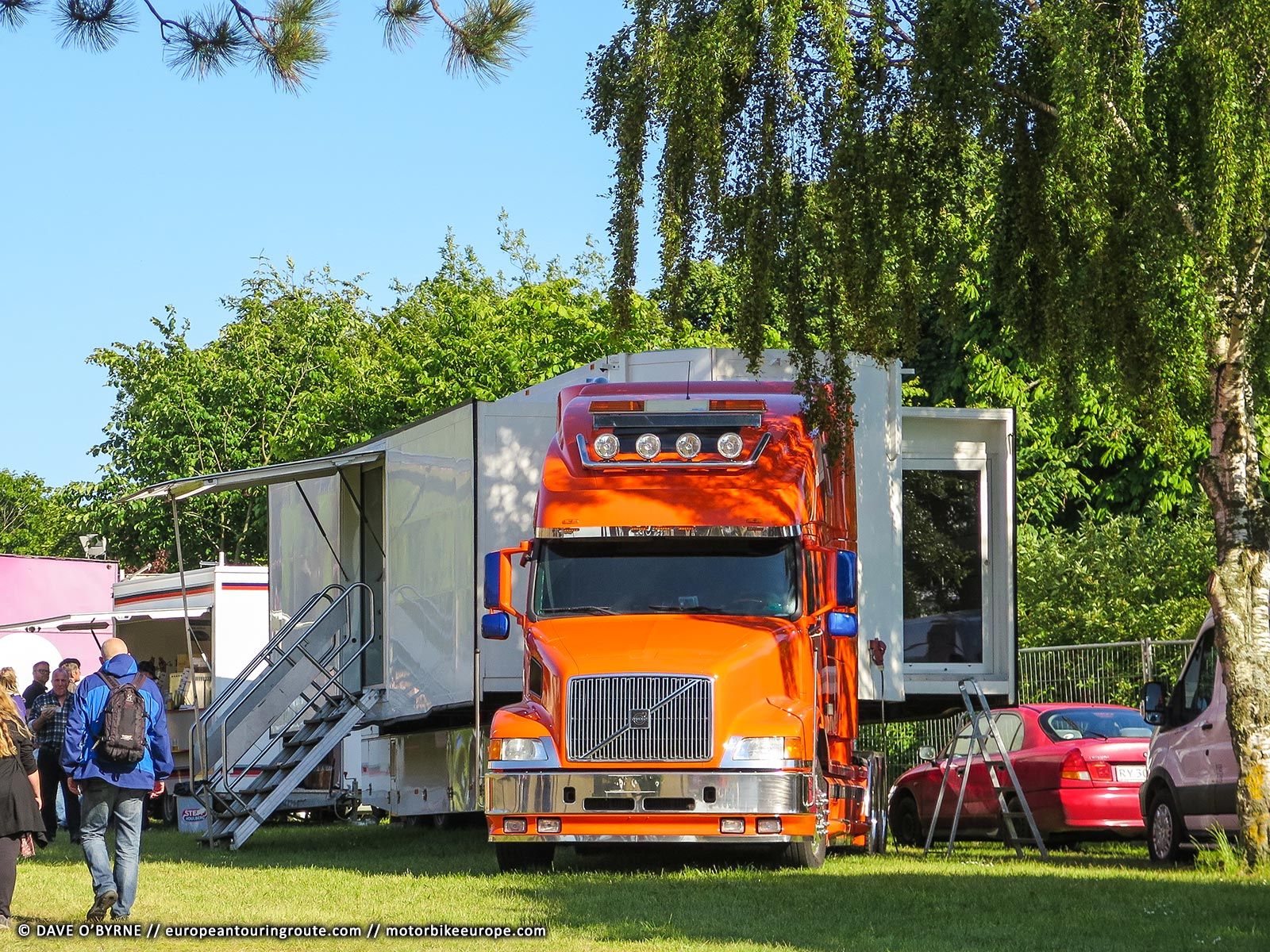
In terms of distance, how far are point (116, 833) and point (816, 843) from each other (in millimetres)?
5215

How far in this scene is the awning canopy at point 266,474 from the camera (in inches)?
710

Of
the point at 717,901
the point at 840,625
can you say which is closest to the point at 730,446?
the point at 840,625

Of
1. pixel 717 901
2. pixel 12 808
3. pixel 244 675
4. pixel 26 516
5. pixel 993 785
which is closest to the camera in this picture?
pixel 12 808

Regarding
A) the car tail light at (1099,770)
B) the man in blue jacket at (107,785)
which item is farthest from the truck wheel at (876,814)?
the man in blue jacket at (107,785)

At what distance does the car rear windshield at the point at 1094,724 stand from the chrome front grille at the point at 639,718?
16.6 feet

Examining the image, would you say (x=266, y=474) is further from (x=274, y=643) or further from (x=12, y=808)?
(x=12, y=808)

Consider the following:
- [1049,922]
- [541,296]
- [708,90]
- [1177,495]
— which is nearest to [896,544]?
[708,90]

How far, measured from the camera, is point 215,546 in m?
43.2

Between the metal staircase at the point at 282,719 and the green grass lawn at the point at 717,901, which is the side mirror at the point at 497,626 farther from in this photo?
the metal staircase at the point at 282,719

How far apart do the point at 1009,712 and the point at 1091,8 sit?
291 inches

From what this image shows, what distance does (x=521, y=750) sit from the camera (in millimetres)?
13039

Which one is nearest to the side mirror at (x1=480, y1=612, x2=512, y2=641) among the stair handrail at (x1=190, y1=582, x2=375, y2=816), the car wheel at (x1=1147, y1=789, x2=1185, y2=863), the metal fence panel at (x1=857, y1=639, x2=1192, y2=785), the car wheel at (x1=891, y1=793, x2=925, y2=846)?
the stair handrail at (x1=190, y1=582, x2=375, y2=816)

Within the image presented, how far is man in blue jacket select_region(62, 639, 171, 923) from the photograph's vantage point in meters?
11.0

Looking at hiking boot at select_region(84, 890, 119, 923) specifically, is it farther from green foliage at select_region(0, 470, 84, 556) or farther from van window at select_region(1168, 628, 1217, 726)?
green foliage at select_region(0, 470, 84, 556)
